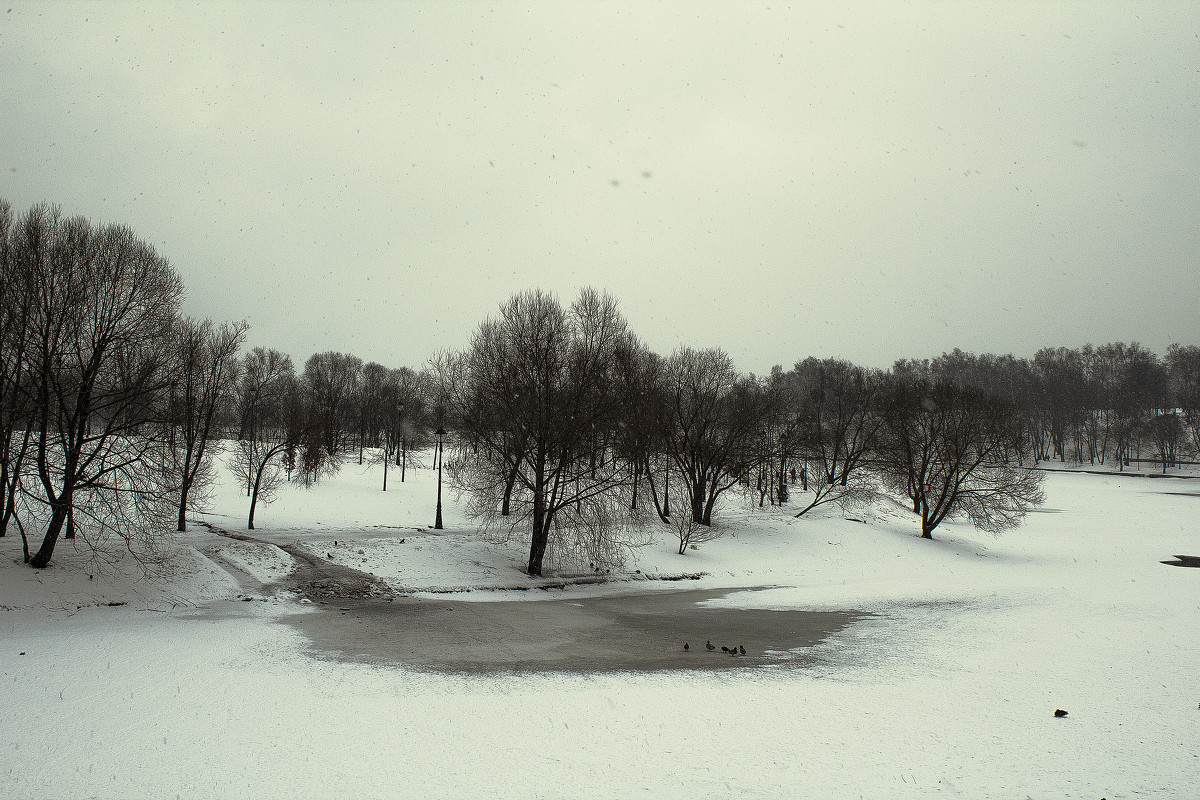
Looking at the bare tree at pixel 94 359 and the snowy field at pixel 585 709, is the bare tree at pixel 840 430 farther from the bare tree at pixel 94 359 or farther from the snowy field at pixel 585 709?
the bare tree at pixel 94 359

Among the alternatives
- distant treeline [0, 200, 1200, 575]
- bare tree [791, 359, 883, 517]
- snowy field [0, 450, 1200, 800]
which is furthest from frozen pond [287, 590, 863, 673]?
bare tree [791, 359, 883, 517]

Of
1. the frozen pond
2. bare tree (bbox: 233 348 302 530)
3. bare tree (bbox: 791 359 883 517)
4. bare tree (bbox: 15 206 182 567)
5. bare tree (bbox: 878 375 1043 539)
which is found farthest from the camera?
bare tree (bbox: 791 359 883 517)

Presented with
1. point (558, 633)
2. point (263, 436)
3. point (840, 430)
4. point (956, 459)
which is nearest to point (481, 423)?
point (558, 633)

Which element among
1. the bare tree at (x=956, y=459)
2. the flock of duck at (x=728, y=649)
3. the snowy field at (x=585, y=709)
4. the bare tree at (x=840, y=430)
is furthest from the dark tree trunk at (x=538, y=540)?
the bare tree at (x=956, y=459)

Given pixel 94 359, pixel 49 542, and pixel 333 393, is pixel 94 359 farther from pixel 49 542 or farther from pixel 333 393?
pixel 333 393

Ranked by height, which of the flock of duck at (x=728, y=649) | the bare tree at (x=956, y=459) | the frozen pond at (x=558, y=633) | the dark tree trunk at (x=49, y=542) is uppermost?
the bare tree at (x=956, y=459)

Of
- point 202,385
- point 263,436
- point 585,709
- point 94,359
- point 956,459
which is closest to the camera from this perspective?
point 585,709

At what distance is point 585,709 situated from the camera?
9258 mm

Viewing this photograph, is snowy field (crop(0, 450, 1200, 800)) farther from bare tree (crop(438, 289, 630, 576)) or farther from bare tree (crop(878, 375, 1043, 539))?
bare tree (crop(878, 375, 1043, 539))

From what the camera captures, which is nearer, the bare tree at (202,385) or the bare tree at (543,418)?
the bare tree at (543,418)

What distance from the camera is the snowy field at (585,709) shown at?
687 cm

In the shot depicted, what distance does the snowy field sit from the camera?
270 inches

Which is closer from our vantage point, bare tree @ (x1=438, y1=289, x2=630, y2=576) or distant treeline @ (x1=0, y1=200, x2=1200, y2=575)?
distant treeline @ (x1=0, y1=200, x2=1200, y2=575)

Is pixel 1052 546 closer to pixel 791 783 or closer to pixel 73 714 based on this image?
pixel 791 783
